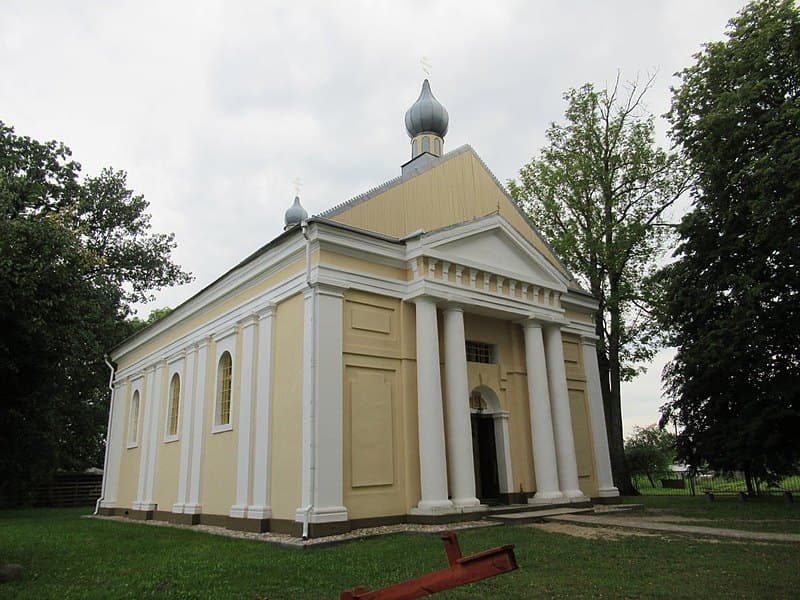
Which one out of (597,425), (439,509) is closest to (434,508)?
(439,509)

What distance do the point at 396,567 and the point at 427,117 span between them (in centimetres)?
1653

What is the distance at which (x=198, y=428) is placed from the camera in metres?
17.8

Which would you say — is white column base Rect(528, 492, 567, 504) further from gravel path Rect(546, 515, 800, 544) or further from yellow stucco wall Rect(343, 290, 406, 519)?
yellow stucco wall Rect(343, 290, 406, 519)

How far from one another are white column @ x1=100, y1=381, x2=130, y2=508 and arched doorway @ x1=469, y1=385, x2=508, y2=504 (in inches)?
597

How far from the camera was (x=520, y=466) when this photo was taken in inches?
680

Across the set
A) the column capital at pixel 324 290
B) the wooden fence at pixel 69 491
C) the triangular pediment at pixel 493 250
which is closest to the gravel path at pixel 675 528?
the triangular pediment at pixel 493 250

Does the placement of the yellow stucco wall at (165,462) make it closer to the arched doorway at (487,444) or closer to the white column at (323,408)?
the white column at (323,408)

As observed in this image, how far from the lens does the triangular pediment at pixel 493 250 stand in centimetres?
1566

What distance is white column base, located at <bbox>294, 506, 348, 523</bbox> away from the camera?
12320 mm

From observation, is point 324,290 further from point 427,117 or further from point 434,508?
point 427,117

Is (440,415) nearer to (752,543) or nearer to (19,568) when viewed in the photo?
(752,543)

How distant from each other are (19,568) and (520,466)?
40.4ft

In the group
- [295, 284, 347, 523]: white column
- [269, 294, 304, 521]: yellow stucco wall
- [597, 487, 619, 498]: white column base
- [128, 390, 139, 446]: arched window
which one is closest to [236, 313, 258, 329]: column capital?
[269, 294, 304, 521]: yellow stucco wall

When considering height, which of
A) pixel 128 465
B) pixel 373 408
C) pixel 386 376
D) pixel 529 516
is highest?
pixel 386 376
